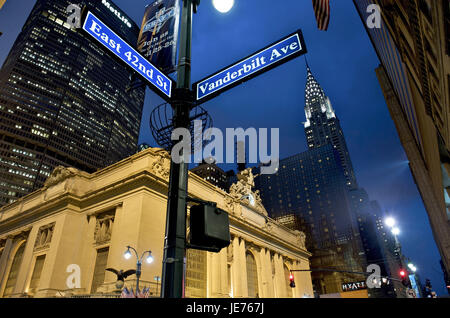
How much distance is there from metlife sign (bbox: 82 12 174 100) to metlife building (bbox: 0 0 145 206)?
10853cm

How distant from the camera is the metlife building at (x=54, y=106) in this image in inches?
4377

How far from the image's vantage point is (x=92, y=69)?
497 feet

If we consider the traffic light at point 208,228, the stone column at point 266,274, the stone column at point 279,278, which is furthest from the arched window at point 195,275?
the traffic light at point 208,228

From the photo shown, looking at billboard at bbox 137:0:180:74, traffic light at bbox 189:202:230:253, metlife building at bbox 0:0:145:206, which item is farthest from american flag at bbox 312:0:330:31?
metlife building at bbox 0:0:145:206

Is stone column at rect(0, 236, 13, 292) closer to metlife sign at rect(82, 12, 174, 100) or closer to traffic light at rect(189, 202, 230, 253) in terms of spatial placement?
metlife sign at rect(82, 12, 174, 100)

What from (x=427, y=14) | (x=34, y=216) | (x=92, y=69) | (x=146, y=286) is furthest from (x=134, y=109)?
(x=427, y=14)

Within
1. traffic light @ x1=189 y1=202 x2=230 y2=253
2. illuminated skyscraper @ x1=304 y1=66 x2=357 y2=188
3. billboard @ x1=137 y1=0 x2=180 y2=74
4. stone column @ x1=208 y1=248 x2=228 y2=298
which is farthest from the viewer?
illuminated skyscraper @ x1=304 y1=66 x2=357 y2=188

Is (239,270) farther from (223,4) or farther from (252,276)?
(223,4)

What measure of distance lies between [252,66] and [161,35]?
18.9ft

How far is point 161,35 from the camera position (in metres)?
9.18

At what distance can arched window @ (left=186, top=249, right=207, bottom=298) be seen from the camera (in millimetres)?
29969

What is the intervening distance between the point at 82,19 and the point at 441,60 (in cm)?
962
